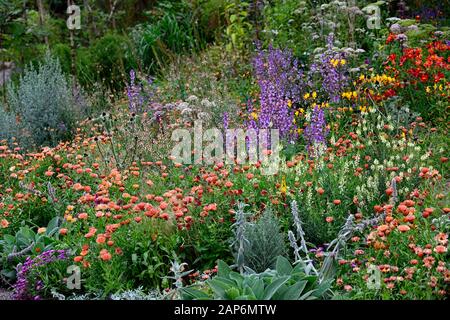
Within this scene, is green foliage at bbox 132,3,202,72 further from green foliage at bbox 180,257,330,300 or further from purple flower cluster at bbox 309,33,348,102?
green foliage at bbox 180,257,330,300

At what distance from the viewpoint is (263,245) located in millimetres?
4164

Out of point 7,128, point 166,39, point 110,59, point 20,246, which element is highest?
point 166,39

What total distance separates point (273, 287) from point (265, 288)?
Result: 0.16 feet

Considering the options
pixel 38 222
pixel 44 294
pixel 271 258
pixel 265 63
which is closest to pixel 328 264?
pixel 271 258

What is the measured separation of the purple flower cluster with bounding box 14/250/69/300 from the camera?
425 centimetres

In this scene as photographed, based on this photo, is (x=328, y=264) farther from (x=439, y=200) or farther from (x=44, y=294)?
(x=44, y=294)

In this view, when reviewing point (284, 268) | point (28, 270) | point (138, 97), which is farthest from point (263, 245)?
point (138, 97)

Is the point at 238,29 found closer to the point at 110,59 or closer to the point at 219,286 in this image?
the point at 110,59

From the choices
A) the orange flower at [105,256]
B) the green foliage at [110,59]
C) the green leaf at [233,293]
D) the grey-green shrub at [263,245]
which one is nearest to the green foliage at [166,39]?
the green foliage at [110,59]

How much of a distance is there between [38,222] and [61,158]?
1.02 m

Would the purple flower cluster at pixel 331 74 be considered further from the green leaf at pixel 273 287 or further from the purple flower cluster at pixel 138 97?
the green leaf at pixel 273 287

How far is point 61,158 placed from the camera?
6305 millimetres

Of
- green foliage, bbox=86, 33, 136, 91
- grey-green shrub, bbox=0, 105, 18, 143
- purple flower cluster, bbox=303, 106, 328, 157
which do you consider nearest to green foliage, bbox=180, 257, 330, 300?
purple flower cluster, bbox=303, 106, 328, 157

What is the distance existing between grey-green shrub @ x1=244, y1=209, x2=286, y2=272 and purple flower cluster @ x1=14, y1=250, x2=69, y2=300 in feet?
4.00
